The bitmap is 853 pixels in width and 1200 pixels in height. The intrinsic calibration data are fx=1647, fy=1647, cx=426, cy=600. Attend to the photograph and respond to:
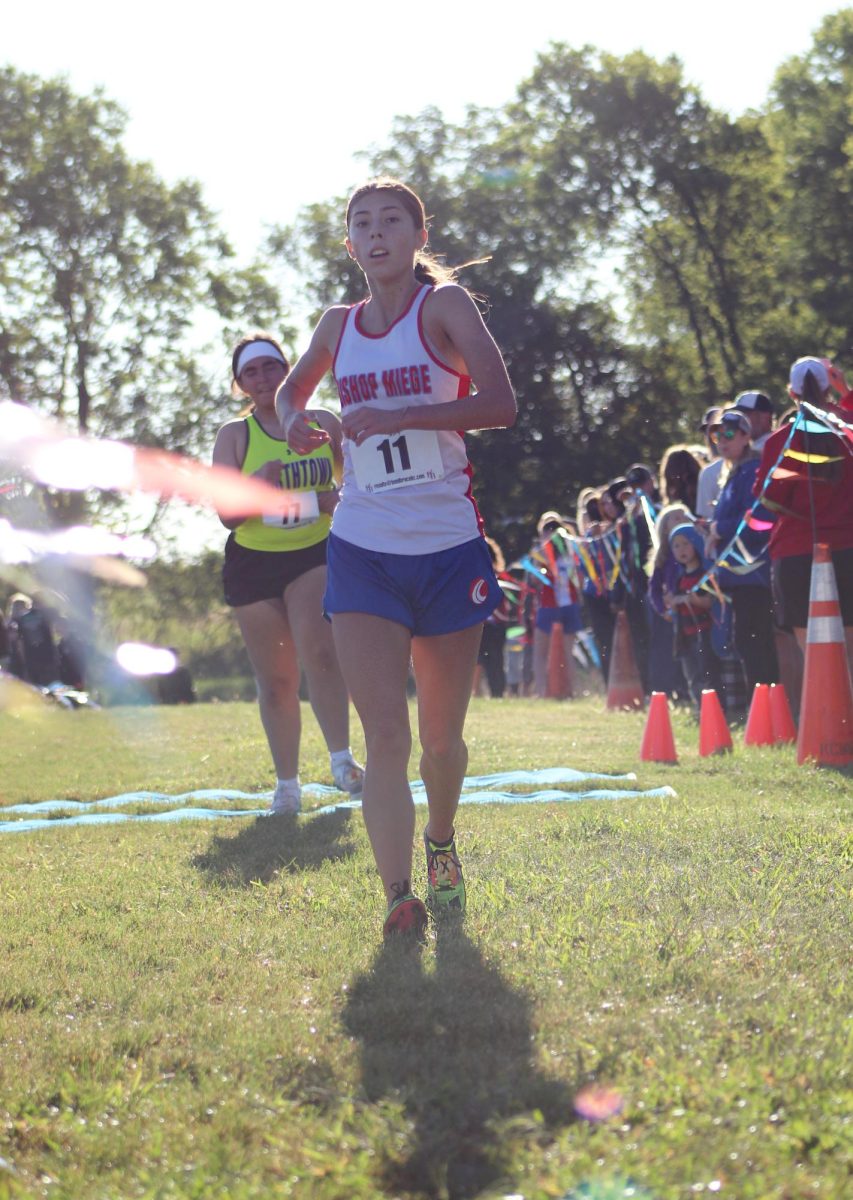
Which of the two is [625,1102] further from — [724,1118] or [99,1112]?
[99,1112]

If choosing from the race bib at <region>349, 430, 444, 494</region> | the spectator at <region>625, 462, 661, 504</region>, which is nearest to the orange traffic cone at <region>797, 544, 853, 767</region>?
the race bib at <region>349, 430, 444, 494</region>

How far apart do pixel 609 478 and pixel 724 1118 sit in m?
35.0

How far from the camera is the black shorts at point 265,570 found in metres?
8.19

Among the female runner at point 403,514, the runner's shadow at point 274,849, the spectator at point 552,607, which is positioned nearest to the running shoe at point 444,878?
the female runner at point 403,514

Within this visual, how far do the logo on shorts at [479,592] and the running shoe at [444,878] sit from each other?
782 mm

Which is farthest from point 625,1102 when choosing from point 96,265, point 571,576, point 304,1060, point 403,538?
point 96,265

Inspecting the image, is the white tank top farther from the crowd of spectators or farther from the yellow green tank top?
the crowd of spectators

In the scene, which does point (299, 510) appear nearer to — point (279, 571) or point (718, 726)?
point (279, 571)

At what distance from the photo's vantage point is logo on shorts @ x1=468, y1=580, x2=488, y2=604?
16.1 feet

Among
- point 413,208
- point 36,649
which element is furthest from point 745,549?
point 36,649

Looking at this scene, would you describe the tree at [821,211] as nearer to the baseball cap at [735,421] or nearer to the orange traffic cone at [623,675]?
the orange traffic cone at [623,675]

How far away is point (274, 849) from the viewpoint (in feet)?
21.6

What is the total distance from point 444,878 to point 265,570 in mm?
3400

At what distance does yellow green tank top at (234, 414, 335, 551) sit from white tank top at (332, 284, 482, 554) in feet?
9.83
